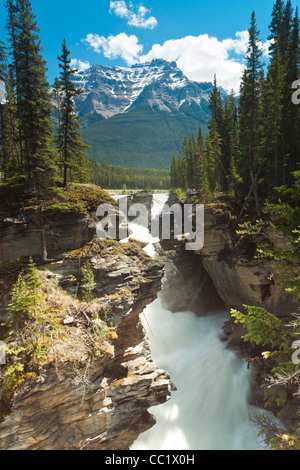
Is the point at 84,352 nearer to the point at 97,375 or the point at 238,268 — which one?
the point at 97,375

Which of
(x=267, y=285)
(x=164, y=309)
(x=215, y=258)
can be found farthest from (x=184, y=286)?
(x=267, y=285)

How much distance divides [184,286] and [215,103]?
80.7ft

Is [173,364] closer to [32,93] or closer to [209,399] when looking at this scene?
[209,399]

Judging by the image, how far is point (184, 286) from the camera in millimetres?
28844

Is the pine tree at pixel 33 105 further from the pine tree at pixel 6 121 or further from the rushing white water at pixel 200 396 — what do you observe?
the rushing white water at pixel 200 396

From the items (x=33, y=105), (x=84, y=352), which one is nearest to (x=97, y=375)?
(x=84, y=352)

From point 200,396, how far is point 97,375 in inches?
407

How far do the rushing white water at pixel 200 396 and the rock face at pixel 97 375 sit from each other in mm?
3927

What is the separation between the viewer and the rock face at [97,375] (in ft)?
33.6

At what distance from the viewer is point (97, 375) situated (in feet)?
38.8

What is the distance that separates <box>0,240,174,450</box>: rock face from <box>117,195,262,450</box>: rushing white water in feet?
12.9

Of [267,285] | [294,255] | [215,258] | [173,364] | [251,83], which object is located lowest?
[173,364]

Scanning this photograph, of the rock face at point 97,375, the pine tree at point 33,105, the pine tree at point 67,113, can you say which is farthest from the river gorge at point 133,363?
the pine tree at point 67,113

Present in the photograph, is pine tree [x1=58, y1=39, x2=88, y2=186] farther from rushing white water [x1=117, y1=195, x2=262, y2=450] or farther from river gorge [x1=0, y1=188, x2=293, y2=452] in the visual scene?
rushing white water [x1=117, y1=195, x2=262, y2=450]
